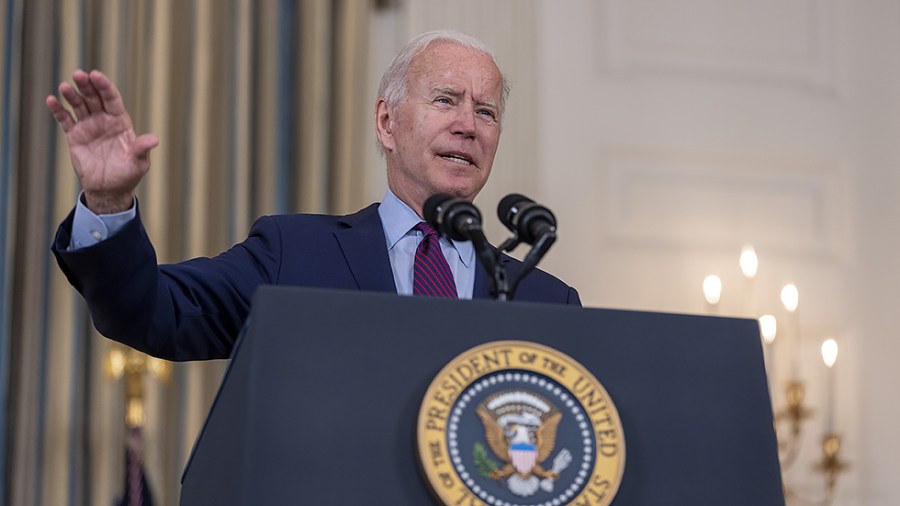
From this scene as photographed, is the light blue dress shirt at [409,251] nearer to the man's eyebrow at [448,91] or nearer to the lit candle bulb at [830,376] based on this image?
the man's eyebrow at [448,91]

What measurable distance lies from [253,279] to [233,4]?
2886 millimetres

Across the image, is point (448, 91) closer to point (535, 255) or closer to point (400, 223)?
point (400, 223)

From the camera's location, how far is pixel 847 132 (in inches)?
241

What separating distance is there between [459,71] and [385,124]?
0.84 ft

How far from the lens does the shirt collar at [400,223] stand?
2646 mm

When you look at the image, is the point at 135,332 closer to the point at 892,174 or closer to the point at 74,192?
the point at 74,192

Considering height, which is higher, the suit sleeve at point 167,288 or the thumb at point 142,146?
the thumb at point 142,146

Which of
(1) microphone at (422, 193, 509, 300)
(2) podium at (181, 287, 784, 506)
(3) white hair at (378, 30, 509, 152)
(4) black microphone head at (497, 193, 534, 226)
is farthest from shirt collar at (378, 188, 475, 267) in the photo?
(2) podium at (181, 287, 784, 506)

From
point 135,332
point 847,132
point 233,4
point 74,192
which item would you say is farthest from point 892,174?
point 135,332

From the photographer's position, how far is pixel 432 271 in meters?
2.48

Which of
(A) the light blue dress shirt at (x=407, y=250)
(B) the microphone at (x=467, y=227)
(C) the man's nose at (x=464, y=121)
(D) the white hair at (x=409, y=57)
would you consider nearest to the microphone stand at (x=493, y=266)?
(B) the microphone at (x=467, y=227)

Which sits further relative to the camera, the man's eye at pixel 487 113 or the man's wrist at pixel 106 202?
the man's eye at pixel 487 113

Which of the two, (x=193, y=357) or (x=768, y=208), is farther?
(x=768, y=208)

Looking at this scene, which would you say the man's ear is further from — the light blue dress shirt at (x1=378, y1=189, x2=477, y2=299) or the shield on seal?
the shield on seal
